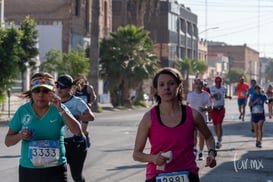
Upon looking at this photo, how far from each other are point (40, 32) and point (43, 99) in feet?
180

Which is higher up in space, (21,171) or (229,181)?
(21,171)

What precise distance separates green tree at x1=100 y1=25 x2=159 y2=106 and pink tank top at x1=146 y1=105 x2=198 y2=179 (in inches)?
1764

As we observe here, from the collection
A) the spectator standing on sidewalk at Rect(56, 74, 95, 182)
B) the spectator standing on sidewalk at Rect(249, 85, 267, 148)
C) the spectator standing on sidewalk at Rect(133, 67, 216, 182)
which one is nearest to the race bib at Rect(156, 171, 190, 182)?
the spectator standing on sidewalk at Rect(133, 67, 216, 182)

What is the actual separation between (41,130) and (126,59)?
45.1 m

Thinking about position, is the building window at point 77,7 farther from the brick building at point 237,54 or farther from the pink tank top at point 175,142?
the brick building at point 237,54

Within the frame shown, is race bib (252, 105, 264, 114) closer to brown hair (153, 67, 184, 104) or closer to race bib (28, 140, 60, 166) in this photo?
race bib (28, 140, 60, 166)

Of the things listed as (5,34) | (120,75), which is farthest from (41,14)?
(5,34)

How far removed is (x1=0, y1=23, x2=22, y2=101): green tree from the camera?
109 feet

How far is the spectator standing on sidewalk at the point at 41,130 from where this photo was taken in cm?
703

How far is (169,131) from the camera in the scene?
20.8ft

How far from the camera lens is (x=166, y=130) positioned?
6340 millimetres

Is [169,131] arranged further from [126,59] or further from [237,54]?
[237,54]

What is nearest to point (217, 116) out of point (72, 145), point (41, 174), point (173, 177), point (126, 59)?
point (72, 145)

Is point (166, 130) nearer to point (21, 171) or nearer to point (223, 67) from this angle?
point (21, 171)
